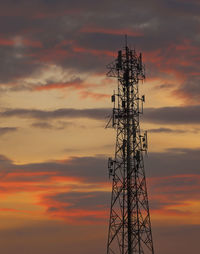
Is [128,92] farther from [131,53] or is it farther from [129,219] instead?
[129,219]

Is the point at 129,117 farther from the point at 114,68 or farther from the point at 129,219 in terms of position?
the point at 129,219

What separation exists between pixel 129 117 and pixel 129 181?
31.7 feet

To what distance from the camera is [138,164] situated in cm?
10781

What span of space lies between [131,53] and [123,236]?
91.4 feet

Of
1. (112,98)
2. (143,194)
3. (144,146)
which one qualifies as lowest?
(143,194)

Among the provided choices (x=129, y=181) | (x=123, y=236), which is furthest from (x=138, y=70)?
(x=123, y=236)

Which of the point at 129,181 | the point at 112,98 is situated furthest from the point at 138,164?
the point at 112,98

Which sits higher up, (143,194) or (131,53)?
(131,53)

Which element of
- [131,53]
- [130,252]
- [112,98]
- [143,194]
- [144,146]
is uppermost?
[131,53]

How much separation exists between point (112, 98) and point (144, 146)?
8669mm

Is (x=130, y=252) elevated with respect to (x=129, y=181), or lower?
lower

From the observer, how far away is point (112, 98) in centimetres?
10950

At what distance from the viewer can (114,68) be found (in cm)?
11075

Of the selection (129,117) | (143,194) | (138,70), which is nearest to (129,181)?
(143,194)
